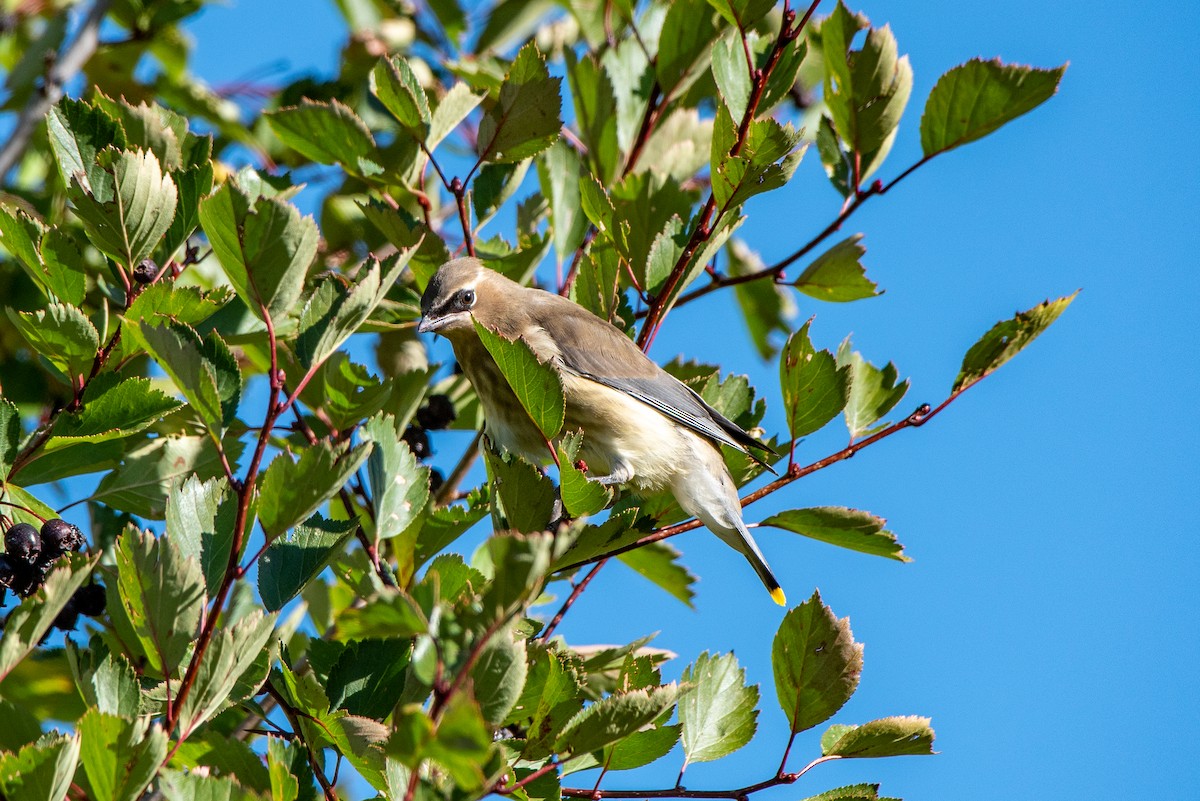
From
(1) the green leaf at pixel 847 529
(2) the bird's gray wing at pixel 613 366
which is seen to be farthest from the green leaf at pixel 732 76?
(1) the green leaf at pixel 847 529

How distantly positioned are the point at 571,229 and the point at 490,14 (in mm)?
1588

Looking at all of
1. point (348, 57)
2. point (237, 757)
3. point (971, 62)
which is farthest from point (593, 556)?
point (348, 57)

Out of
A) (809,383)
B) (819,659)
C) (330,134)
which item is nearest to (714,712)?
(819,659)

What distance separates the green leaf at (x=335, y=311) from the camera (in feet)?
6.82

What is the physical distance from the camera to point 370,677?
7.72 feet

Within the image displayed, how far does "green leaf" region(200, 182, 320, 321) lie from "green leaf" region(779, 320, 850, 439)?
110cm

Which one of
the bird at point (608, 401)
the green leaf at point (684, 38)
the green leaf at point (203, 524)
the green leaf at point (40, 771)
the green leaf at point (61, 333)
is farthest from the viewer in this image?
the bird at point (608, 401)

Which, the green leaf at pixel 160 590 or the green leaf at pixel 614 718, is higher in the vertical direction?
the green leaf at pixel 160 590

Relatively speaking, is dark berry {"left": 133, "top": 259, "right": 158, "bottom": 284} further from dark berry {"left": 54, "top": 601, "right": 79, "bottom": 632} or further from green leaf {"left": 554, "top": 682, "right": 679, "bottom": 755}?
green leaf {"left": 554, "top": 682, "right": 679, "bottom": 755}

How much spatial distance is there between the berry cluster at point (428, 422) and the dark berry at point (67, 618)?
3.49ft

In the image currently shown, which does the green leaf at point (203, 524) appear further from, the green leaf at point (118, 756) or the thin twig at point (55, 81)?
the thin twig at point (55, 81)

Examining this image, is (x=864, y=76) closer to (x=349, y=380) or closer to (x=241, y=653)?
(x=349, y=380)

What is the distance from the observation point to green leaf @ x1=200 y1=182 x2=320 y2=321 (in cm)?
202

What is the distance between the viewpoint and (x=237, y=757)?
2.25m
